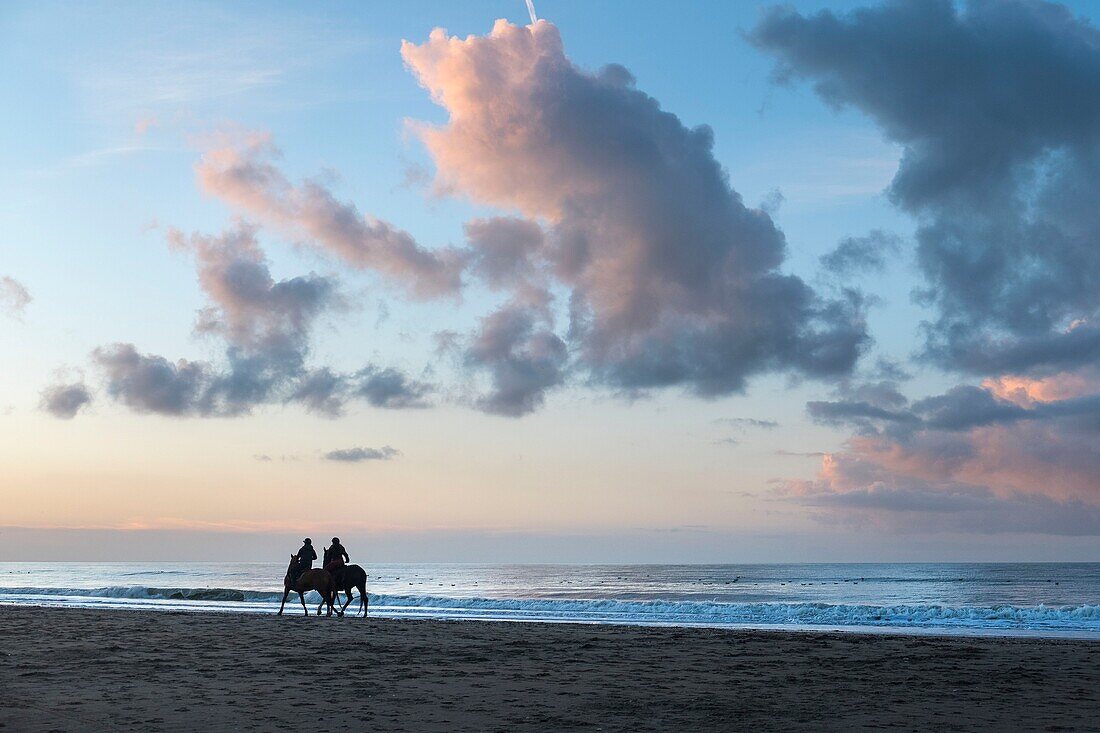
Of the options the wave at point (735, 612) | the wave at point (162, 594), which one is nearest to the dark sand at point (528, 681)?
the wave at point (735, 612)

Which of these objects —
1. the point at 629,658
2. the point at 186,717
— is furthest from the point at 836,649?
the point at 186,717

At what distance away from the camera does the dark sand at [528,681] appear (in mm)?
10336

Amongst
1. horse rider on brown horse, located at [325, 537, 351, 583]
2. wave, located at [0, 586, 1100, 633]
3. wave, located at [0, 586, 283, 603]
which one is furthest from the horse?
wave, located at [0, 586, 283, 603]

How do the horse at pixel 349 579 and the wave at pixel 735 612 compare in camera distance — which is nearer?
the horse at pixel 349 579

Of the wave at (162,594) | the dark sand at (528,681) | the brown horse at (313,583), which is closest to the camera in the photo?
the dark sand at (528,681)

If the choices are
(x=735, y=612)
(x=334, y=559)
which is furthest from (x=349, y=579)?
(x=735, y=612)

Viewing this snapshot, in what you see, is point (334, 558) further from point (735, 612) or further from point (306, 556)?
point (735, 612)

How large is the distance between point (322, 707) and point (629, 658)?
7430mm

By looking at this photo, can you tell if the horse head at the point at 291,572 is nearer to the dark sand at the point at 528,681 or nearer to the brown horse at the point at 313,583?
the brown horse at the point at 313,583

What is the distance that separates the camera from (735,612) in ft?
121

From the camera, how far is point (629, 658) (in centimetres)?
1688

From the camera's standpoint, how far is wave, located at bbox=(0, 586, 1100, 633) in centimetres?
3164

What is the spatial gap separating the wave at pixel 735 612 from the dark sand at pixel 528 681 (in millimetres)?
10430

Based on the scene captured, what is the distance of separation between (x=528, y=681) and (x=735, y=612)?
2527cm
